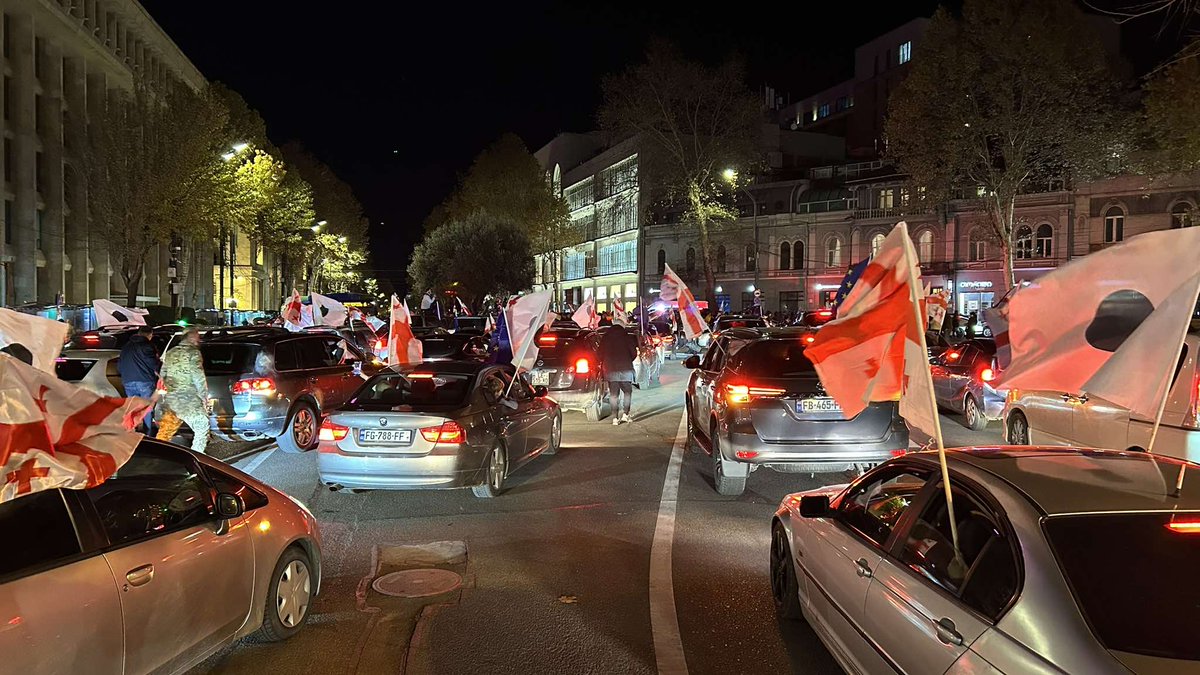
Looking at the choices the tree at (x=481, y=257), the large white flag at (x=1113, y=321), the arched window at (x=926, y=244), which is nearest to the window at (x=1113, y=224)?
the arched window at (x=926, y=244)

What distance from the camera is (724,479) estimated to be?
862 cm

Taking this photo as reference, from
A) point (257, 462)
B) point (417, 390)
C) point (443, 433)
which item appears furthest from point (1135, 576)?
point (257, 462)

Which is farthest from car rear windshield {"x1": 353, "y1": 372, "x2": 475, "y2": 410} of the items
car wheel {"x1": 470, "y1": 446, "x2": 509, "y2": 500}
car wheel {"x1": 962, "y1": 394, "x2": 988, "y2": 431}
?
car wheel {"x1": 962, "y1": 394, "x2": 988, "y2": 431}

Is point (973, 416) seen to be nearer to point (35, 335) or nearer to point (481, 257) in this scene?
point (35, 335)

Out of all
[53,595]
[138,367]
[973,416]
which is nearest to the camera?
[53,595]

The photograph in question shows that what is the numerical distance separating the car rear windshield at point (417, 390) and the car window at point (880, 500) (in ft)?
15.6

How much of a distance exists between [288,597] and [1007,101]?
31.8m

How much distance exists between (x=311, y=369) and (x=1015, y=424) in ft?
31.8

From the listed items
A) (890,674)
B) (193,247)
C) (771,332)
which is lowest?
(890,674)

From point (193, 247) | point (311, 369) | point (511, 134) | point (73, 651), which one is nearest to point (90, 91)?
point (193, 247)

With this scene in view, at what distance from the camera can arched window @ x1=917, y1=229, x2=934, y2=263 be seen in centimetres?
5316

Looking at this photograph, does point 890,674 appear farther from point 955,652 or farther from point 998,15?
point 998,15

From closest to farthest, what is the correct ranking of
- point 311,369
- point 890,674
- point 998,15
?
point 890,674 < point 311,369 < point 998,15

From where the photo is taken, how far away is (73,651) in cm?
324
